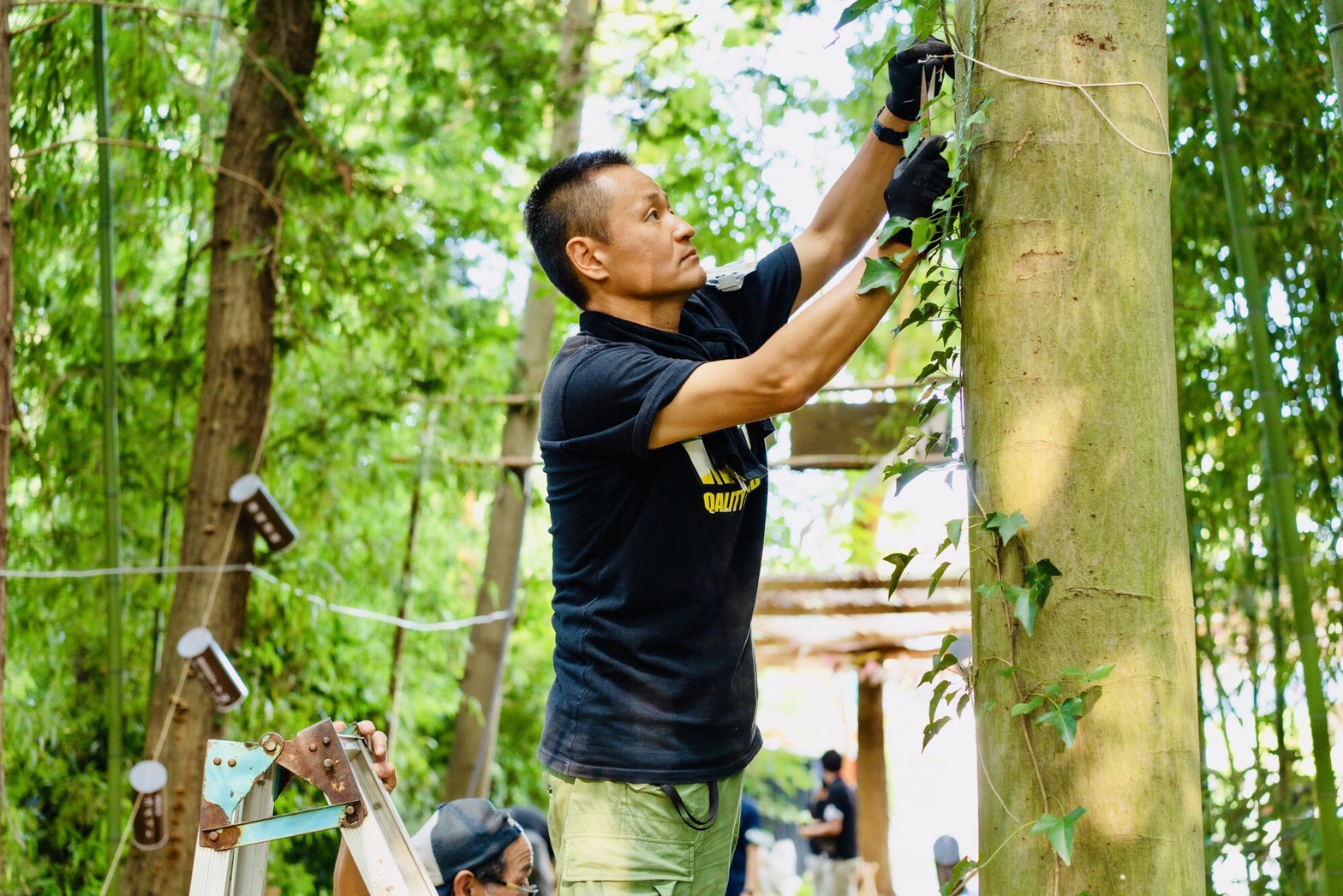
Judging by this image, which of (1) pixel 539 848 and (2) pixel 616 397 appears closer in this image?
(2) pixel 616 397

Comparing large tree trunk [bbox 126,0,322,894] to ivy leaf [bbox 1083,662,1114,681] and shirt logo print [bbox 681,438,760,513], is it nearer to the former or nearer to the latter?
shirt logo print [bbox 681,438,760,513]

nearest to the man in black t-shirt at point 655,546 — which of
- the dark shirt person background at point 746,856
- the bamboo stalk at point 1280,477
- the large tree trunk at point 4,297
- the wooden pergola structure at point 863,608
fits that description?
the bamboo stalk at point 1280,477

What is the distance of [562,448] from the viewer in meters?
1.78

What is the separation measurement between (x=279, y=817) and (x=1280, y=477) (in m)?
1.66

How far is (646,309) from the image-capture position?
6.27 ft

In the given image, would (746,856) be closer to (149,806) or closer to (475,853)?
(149,806)

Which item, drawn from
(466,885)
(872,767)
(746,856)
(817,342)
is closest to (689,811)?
(817,342)

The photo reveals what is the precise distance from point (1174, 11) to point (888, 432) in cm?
227

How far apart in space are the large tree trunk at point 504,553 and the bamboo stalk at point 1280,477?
4.06m

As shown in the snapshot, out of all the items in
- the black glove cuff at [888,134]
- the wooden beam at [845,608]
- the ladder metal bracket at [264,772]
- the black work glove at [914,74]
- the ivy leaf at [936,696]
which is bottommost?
the wooden beam at [845,608]

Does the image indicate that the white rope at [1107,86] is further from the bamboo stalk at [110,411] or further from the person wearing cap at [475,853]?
the bamboo stalk at [110,411]

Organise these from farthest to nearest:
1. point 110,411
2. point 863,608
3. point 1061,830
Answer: point 863,608 < point 110,411 < point 1061,830

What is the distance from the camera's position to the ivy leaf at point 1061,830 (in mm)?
1267

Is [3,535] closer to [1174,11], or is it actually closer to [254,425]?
[254,425]
